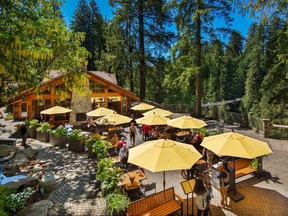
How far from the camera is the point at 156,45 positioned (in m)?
25.8

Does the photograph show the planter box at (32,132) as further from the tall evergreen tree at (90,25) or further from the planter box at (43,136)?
the tall evergreen tree at (90,25)

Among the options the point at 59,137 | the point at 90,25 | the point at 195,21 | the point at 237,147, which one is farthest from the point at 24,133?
the point at 90,25

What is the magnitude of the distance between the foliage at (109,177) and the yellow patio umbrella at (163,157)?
1.09 m

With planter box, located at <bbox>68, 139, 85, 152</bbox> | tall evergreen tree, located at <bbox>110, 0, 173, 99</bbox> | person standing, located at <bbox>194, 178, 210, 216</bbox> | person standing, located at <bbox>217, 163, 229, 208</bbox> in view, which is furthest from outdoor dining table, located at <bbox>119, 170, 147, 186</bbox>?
tall evergreen tree, located at <bbox>110, 0, 173, 99</bbox>

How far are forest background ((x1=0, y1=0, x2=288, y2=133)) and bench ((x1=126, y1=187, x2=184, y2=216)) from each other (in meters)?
6.29

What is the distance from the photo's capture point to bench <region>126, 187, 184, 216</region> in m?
5.66

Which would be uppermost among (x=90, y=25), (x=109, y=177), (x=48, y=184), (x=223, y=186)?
(x=90, y=25)

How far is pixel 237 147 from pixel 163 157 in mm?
2897

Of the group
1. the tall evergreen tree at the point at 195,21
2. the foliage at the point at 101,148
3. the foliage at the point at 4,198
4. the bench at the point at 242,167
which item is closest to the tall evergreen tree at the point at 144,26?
the tall evergreen tree at the point at 195,21

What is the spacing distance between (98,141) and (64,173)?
7.41 ft

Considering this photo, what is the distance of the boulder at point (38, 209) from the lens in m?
6.06

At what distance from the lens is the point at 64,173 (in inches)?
364

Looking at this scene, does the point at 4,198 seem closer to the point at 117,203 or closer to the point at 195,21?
the point at 117,203

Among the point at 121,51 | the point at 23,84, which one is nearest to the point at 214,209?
the point at 23,84
